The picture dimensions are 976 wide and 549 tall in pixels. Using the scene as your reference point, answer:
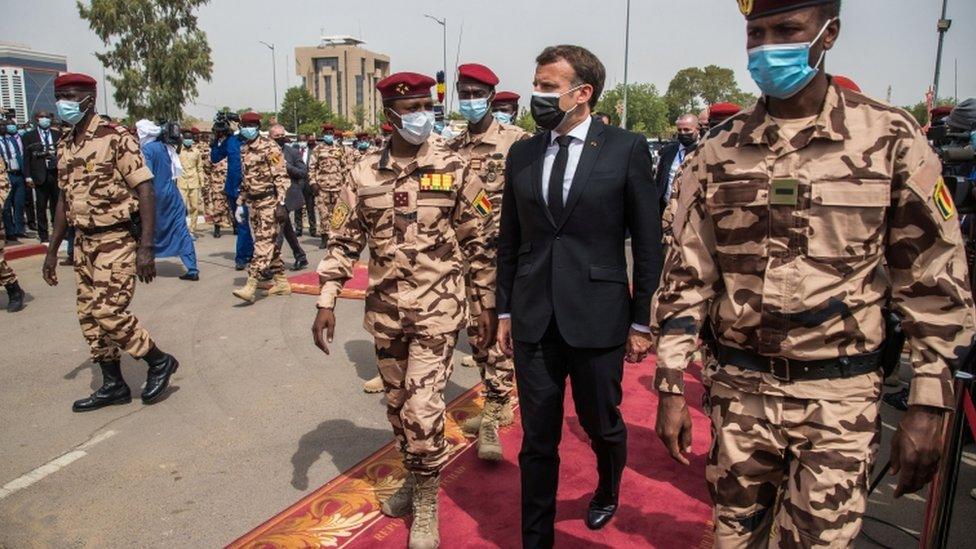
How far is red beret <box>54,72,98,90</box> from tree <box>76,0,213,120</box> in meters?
28.6

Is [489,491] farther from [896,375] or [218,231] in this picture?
[218,231]

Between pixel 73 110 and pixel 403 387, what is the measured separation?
10.7 feet

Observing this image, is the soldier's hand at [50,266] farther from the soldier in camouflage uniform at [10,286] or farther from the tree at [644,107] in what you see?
the tree at [644,107]

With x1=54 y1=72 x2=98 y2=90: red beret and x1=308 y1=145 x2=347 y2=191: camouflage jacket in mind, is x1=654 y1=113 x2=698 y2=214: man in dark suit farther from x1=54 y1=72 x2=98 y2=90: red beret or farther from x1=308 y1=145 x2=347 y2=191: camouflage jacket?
x1=308 y1=145 x2=347 y2=191: camouflage jacket

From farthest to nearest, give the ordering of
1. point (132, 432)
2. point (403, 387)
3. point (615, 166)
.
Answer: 1. point (132, 432)
2. point (403, 387)
3. point (615, 166)

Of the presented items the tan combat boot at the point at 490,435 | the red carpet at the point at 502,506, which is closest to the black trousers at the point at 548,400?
the red carpet at the point at 502,506

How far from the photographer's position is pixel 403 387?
133 inches

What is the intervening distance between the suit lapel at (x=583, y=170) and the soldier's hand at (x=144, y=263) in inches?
127

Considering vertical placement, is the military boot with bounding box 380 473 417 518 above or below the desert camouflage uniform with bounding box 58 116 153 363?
below

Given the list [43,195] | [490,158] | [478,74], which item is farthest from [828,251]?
[43,195]

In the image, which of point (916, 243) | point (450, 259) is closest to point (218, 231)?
point (450, 259)

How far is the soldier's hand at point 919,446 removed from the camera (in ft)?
5.86

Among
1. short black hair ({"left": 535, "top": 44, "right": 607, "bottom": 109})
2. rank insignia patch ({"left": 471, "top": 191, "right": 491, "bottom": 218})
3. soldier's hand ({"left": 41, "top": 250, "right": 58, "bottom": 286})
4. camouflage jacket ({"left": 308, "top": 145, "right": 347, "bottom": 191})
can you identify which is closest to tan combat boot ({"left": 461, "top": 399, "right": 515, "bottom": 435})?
rank insignia patch ({"left": 471, "top": 191, "right": 491, "bottom": 218})

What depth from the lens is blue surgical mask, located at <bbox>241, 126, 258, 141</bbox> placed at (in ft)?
28.4
